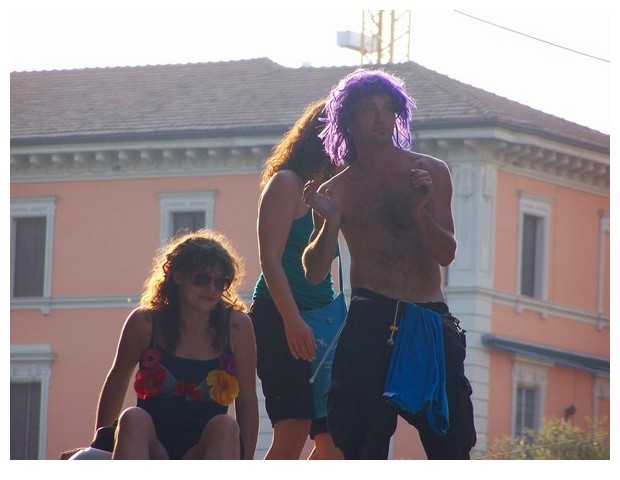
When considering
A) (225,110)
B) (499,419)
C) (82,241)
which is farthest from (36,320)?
(499,419)

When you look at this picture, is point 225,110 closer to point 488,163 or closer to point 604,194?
point 488,163

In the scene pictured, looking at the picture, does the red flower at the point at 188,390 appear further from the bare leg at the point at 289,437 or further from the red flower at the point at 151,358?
the bare leg at the point at 289,437

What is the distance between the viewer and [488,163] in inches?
1286

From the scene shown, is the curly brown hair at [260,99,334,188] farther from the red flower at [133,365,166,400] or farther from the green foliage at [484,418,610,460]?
the green foliage at [484,418,610,460]

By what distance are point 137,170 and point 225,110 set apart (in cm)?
206

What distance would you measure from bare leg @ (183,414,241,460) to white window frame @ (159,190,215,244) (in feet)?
92.1

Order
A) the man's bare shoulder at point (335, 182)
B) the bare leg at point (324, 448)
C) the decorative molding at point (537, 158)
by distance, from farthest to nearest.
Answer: the decorative molding at point (537, 158)
the bare leg at point (324, 448)
the man's bare shoulder at point (335, 182)

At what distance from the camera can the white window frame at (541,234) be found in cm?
3375

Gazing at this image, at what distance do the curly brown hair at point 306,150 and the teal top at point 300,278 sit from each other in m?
0.17

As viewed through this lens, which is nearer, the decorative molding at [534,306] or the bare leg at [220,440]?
the bare leg at [220,440]

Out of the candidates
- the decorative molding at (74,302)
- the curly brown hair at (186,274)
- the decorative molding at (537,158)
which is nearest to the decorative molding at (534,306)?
the decorative molding at (537,158)

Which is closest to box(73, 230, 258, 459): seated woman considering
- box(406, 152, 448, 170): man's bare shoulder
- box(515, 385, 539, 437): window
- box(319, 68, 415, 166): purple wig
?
box(319, 68, 415, 166): purple wig

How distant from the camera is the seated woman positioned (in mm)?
6023

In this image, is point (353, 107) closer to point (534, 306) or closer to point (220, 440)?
point (220, 440)
